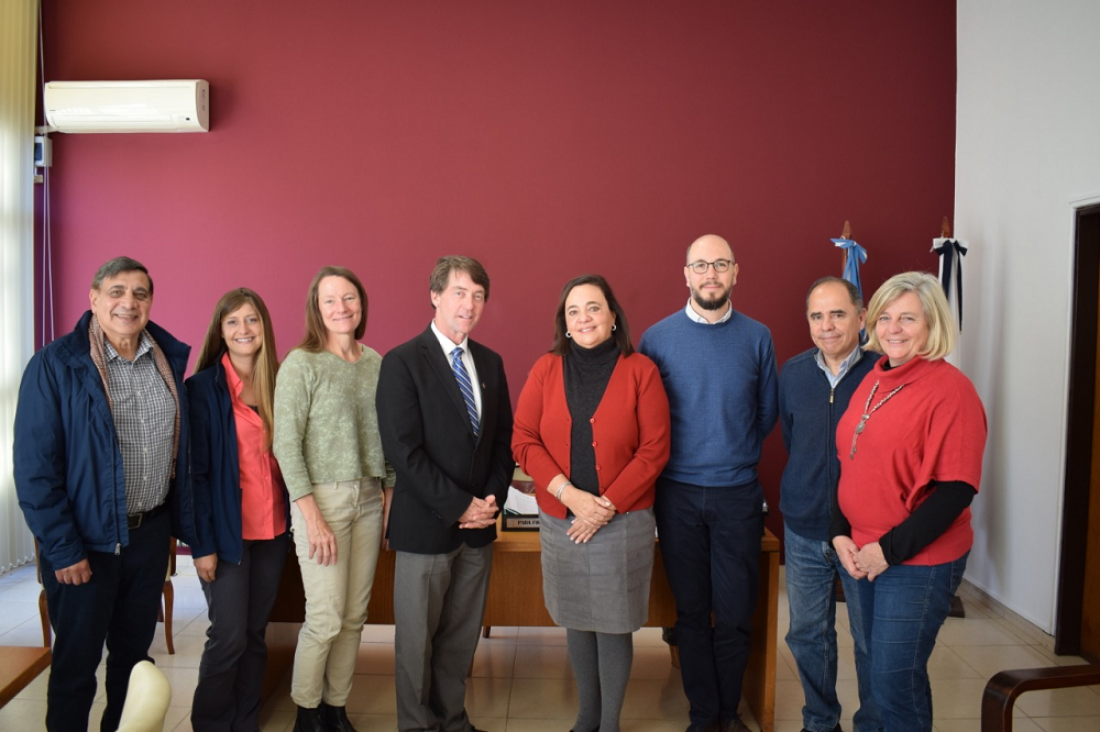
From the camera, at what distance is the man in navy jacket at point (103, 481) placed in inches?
83.0

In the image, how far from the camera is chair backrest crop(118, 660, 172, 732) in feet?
3.49

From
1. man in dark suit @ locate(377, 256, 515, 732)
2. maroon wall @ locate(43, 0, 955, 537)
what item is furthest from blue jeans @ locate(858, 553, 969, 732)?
maroon wall @ locate(43, 0, 955, 537)

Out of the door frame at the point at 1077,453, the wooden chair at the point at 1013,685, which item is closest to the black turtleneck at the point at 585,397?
the wooden chair at the point at 1013,685

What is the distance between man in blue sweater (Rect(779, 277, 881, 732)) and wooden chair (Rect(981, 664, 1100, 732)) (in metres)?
0.72

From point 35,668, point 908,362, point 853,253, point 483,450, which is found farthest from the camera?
point 853,253

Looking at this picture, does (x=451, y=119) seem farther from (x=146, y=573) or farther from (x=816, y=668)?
(x=816, y=668)

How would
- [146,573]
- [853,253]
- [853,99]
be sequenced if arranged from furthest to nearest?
[853,99], [853,253], [146,573]

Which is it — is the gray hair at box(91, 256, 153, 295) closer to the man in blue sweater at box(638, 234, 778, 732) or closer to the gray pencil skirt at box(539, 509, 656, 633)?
the gray pencil skirt at box(539, 509, 656, 633)

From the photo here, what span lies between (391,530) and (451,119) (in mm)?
3016

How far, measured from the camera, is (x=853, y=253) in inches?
165

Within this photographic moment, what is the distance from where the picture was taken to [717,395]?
8.40 ft

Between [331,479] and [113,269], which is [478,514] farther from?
[113,269]

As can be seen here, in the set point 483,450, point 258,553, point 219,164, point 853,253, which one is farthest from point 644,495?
point 219,164

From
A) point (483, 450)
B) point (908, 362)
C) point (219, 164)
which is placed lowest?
point (483, 450)
